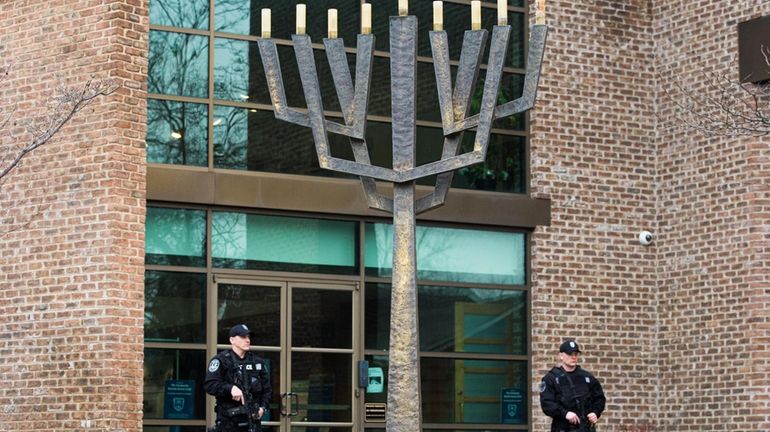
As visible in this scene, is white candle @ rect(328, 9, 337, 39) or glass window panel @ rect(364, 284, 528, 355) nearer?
white candle @ rect(328, 9, 337, 39)

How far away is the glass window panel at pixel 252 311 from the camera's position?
1483 cm

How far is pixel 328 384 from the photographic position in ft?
50.4

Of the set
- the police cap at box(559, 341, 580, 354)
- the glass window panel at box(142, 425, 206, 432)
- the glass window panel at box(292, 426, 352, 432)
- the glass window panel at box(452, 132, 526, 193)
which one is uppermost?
the glass window panel at box(452, 132, 526, 193)

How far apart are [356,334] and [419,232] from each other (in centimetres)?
140

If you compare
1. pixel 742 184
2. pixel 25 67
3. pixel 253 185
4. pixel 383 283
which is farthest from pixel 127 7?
pixel 742 184

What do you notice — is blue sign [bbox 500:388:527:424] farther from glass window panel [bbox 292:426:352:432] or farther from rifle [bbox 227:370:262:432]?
rifle [bbox 227:370:262:432]

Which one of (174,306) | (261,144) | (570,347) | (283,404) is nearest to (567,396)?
(570,347)

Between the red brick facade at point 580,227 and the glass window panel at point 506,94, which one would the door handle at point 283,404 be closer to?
the red brick facade at point 580,227

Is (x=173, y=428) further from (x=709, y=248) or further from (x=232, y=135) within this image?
(x=709, y=248)

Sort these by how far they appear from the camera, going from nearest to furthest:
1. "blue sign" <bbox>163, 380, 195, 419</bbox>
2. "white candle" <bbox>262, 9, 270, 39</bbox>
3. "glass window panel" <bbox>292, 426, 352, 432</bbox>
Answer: "white candle" <bbox>262, 9, 270, 39</bbox>, "blue sign" <bbox>163, 380, 195, 419</bbox>, "glass window panel" <bbox>292, 426, 352, 432</bbox>

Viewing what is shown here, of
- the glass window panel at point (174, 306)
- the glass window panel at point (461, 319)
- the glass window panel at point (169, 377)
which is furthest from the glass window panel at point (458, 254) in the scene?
the glass window panel at point (169, 377)

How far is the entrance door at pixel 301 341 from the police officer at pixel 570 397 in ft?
10.4

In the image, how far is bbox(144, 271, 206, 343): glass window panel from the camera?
14430mm

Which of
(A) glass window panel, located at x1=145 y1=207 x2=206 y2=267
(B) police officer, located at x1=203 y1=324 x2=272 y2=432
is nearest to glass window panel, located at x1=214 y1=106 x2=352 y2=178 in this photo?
(A) glass window panel, located at x1=145 y1=207 x2=206 y2=267
